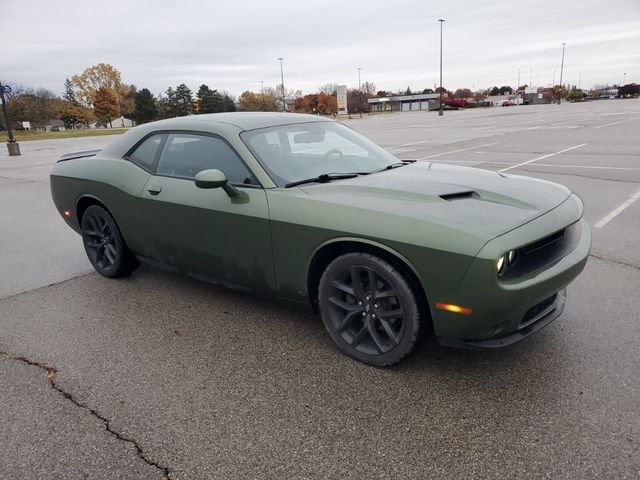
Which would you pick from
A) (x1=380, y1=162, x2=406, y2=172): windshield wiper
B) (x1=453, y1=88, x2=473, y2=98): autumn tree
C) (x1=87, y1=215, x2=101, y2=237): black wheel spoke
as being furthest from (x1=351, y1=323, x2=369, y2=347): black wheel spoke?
(x1=453, y1=88, x2=473, y2=98): autumn tree

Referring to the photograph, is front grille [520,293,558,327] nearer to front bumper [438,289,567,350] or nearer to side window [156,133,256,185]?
front bumper [438,289,567,350]

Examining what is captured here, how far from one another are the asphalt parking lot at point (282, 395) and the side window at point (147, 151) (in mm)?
1118

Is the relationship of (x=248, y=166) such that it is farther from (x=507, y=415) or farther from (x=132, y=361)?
(x=507, y=415)

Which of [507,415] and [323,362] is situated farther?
[323,362]

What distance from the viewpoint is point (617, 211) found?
650cm

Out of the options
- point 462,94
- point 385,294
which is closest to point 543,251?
point 385,294

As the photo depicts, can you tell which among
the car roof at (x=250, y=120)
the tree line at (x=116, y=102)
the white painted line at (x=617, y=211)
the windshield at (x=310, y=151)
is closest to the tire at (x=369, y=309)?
the windshield at (x=310, y=151)

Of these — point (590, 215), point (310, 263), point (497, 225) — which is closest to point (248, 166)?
point (310, 263)

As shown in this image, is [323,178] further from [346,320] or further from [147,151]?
[147,151]

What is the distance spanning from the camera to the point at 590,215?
6332 mm

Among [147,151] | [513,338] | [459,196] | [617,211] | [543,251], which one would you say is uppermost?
[147,151]

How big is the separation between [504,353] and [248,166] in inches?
79.8

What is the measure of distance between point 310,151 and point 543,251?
1792 millimetres

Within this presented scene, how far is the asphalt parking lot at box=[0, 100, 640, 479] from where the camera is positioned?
219 cm
